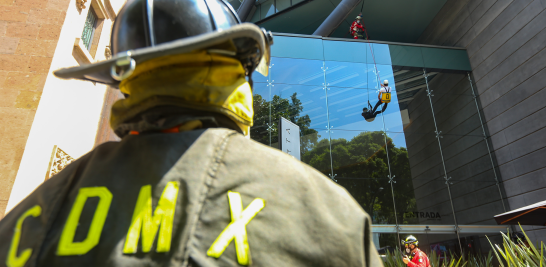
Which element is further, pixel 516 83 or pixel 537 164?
pixel 516 83

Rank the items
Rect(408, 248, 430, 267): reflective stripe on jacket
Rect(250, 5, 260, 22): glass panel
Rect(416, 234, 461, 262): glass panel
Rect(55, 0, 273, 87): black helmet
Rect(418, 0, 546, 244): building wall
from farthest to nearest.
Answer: Rect(250, 5, 260, 22): glass panel
Rect(416, 234, 461, 262): glass panel
Rect(418, 0, 546, 244): building wall
Rect(408, 248, 430, 267): reflective stripe on jacket
Rect(55, 0, 273, 87): black helmet

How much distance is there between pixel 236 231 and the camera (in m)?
0.60

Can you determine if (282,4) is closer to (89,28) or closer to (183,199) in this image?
(89,28)

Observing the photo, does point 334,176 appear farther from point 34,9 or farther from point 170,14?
point 170,14

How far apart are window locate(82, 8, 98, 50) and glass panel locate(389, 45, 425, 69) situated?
1077 centimetres

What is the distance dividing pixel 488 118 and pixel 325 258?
1467 cm

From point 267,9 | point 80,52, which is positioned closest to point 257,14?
point 267,9

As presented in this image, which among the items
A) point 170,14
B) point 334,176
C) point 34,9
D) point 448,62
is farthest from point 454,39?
point 170,14

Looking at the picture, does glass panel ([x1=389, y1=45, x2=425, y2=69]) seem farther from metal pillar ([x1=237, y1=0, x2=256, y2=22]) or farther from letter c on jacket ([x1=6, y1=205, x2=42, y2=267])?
letter c on jacket ([x1=6, y1=205, x2=42, y2=267])

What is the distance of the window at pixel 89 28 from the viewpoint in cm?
576

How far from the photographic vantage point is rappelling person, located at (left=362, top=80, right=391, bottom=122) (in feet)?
39.3

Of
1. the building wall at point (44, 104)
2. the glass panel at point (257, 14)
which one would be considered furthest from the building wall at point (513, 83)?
the building wall at point (44, 104)

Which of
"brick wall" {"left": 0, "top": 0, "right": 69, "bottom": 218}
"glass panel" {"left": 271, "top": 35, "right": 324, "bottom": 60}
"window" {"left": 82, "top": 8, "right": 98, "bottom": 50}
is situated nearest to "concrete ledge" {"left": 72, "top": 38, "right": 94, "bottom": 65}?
"brick wall" {"left": 0, "top": 0, "right": 69, "bottom": 218}

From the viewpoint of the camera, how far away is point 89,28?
596 cm
